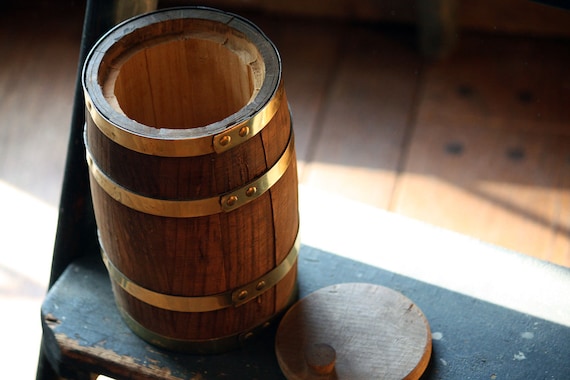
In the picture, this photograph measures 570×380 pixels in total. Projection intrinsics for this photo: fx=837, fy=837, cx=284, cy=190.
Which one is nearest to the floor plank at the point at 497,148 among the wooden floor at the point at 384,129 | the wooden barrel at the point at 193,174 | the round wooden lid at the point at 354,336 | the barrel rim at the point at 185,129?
the wooden floor at the point at 384,129

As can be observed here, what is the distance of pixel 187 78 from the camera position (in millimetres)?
1020

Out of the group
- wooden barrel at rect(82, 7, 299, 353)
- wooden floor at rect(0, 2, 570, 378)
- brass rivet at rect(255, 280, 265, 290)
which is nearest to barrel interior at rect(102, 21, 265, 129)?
wooden barrel at rect(82, 7, 299, 353)

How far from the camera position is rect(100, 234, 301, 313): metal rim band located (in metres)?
1.01

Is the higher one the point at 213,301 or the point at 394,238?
the point at 213,301

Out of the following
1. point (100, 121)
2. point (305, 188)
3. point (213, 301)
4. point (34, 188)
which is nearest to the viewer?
point (100, 121)

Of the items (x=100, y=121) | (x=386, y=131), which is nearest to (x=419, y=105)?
(x=386, y=131)

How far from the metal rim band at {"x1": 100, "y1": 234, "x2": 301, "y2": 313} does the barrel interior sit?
202mm

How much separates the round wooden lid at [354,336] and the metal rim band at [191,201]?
26cm

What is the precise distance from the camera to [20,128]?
2105 mm

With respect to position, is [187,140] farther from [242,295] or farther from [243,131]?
[242,295]

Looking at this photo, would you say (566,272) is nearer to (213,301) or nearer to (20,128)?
(213,301)

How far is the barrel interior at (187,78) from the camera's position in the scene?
96 centimetres

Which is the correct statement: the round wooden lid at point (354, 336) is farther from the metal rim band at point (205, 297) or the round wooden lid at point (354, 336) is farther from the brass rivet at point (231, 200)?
the brass rivet at point (231, 200)

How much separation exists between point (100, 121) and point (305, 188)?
0.58m
